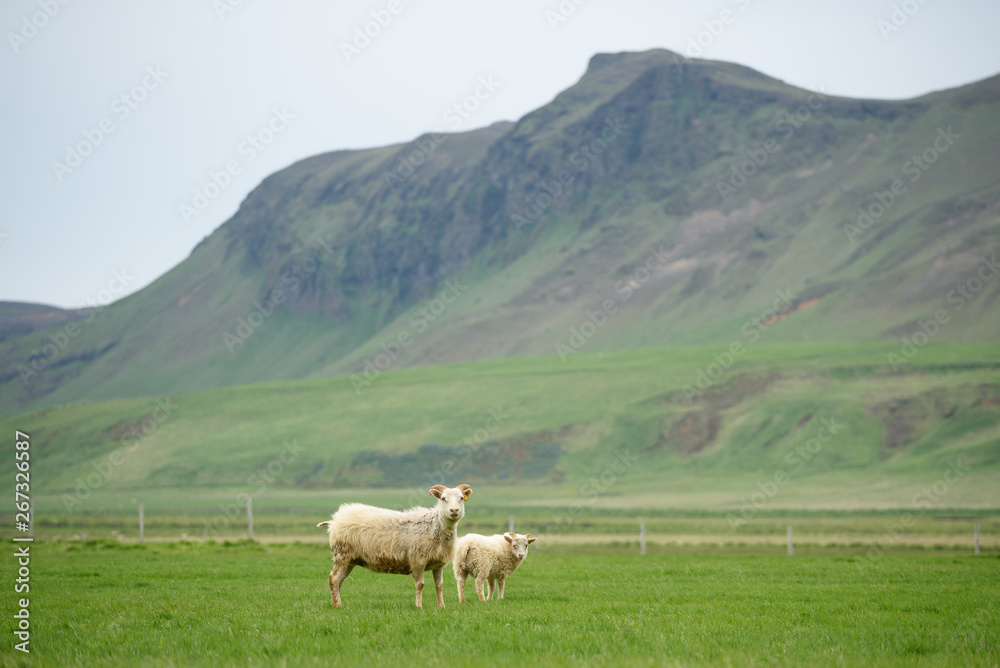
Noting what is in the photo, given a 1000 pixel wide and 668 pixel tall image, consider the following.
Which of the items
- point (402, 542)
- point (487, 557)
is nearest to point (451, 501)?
point (402, 542)

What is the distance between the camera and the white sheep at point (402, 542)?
16.2 m

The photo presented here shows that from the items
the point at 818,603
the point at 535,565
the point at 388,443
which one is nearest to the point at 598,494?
the point at 388,443

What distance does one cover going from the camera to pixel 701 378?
5394 inches

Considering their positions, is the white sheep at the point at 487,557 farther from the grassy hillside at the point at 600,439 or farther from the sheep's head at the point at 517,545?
the grassy hillside at the point at 600,439

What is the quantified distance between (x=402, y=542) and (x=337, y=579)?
49.2 inches

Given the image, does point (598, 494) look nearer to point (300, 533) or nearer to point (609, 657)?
point (300, 533)

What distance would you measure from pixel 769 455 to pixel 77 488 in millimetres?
85939

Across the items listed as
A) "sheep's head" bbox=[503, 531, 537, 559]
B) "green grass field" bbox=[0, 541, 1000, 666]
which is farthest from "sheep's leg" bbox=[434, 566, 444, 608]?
"sheep's head" bbox=[503, 531, 537, 559]

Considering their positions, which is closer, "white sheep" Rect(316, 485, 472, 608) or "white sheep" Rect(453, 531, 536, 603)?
"white sheep" Rect(316, 485, 472, 608)

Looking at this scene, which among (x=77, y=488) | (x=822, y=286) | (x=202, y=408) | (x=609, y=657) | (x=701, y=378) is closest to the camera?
(x=609, y=657)

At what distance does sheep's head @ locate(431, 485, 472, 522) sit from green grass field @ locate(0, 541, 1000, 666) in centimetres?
151

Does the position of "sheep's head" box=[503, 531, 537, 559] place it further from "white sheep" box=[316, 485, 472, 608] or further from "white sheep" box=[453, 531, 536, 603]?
"white sheep" box=[316, 485, 472, 608]

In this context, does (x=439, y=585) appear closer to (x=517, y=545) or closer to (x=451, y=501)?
(x=451, y=501)

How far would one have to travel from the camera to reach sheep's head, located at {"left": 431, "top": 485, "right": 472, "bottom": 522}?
1586cm
